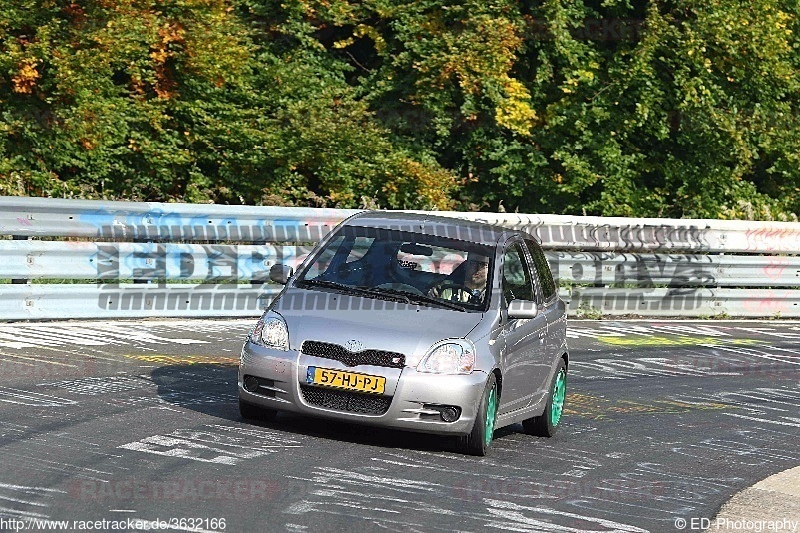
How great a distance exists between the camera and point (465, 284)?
10.5 metres

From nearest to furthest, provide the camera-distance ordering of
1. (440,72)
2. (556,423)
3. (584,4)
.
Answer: (556,423) → (440,72) → (584,4)

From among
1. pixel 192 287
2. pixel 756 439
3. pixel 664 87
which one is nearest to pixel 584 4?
pixel 664 87

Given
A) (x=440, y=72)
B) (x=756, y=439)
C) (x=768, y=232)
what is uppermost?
(x=440, y=72)

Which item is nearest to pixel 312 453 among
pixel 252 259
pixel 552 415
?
pixel 552 415

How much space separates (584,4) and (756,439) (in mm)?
17437

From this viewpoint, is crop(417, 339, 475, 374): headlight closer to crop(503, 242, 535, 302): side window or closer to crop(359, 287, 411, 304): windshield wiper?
crop(359, 287, 411, 304): windshield wiper

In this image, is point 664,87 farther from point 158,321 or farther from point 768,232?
point 158,321

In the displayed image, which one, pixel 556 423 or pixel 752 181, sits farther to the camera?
pixel 752 181

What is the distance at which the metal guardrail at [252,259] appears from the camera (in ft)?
48.9

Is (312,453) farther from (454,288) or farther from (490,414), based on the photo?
(454,288)

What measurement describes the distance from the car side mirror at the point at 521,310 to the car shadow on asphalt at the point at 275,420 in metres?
0.93

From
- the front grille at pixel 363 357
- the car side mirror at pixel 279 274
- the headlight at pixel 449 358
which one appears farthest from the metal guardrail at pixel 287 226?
the headlight at pixel 449 358

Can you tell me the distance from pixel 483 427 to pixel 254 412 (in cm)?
151

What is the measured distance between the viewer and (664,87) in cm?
2759
